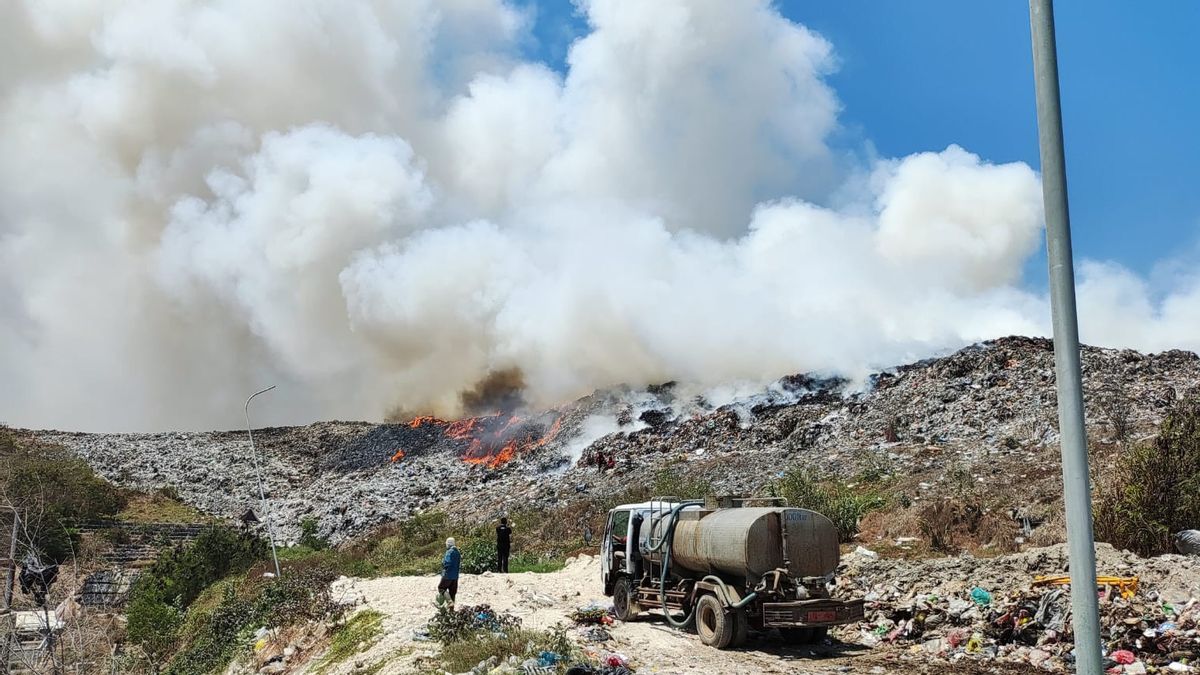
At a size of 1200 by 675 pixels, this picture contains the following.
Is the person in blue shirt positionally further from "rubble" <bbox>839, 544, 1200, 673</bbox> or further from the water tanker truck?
"rubble" <bbox>839, 544, 1200, 673</bbox>

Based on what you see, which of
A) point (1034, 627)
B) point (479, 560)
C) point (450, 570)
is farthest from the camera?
point (479, 560)

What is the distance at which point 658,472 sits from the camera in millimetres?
31031

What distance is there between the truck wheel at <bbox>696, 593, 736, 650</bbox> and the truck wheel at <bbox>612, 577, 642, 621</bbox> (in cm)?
159

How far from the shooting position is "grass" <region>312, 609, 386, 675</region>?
40.0ft

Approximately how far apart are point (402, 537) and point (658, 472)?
9042mm

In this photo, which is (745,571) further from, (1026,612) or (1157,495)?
(1157,495)

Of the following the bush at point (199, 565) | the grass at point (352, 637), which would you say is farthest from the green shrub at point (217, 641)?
the bush at point (199, 565)

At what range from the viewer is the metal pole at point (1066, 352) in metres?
3.12

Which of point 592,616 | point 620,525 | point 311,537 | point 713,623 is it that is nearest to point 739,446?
point 311,537

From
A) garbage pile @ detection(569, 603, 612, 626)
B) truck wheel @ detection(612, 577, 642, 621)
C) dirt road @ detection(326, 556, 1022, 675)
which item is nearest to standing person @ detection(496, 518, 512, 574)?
dirt road @ detection(326, 556, 1022, 675)

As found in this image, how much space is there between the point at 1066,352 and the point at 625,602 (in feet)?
37.3

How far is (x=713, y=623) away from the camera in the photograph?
11.7 m

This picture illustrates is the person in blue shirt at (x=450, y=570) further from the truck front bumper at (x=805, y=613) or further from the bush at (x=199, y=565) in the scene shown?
the bush at (x=199, y=565)

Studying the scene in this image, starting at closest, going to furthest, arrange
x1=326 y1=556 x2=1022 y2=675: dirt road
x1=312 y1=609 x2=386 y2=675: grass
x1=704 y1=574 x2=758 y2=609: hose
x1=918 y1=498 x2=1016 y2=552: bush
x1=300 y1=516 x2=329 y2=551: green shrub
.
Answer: x1=326 y1=556 x2=1022 y2=675: dirt road < x1=704 y1=574 x2=758 y2=609: hose < x1=312 y1=609 x2=386 y2=675: grass < x1=918 y1=498 x2=1016 y2=552: bush < x1=300 y1=516 x2=329 y2=551: green shrub
